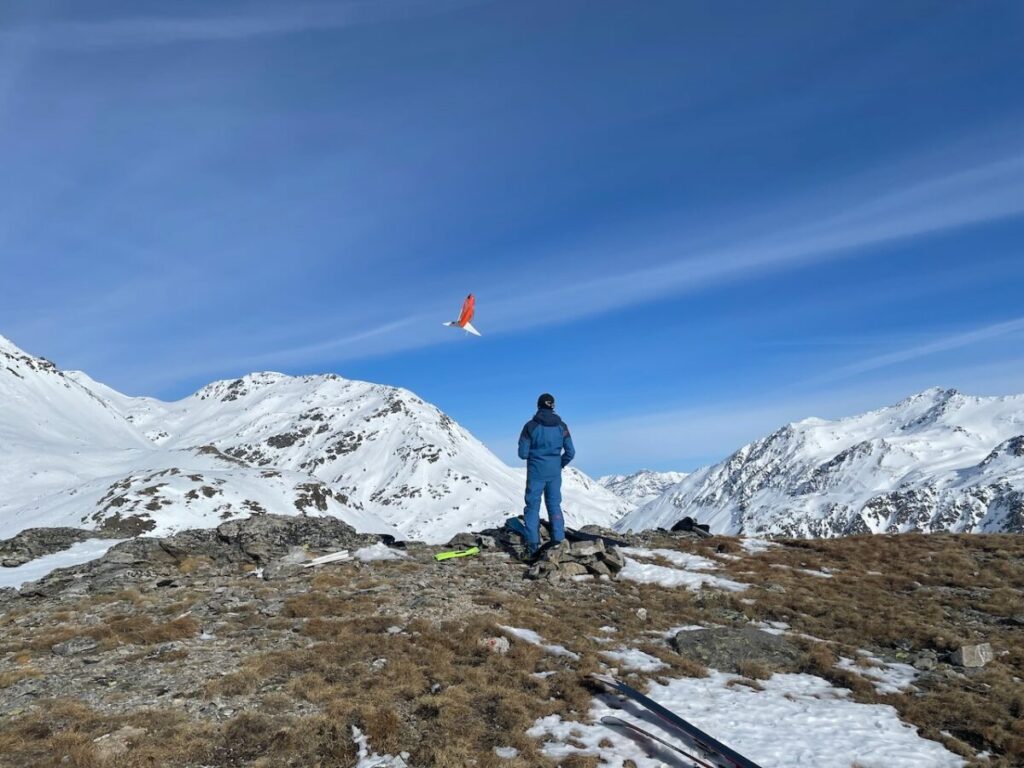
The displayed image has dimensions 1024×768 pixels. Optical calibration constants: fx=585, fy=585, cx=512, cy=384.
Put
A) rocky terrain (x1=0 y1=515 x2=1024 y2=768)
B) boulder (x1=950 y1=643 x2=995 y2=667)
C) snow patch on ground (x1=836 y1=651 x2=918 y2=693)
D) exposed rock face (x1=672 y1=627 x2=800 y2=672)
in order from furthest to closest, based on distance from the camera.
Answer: exposed rock face (x1=672 y1=627 x2=800 y2=672) → boulder (x1=950 y1=643 x2=995 y2=667) → snow patch on ground (x1=836 y1=651 x2=918 y2=693) → rocky terrain (x1=0 y1=515 x2=1024 y2=768)

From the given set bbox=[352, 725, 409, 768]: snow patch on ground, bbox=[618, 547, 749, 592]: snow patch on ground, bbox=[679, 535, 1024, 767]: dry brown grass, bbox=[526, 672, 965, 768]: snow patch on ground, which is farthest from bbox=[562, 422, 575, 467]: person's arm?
bbox=[352, 725, 409, 768]: snow patch on ground

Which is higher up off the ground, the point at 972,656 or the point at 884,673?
the point at 972,656

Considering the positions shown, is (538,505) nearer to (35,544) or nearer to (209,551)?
(209,551)

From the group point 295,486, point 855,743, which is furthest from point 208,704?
point 295,486

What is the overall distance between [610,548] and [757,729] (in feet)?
37.7

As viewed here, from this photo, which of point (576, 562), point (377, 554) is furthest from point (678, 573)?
point (377, 554)

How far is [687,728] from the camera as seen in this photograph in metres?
9.38

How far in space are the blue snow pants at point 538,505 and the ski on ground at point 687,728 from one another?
8979mm

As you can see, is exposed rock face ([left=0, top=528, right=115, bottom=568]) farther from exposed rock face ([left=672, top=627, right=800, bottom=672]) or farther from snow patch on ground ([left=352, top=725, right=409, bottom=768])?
exposed rock face ([left=672, top=627, right=800, bottom=672])

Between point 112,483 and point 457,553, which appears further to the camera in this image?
point 112,483

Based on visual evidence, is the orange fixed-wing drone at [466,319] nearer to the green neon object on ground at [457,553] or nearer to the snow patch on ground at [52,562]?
the green neon object on ground at [457,553]

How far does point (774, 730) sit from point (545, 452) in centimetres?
1144

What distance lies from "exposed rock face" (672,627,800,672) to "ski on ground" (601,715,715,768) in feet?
13.4

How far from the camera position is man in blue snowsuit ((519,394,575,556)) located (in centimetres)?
2039
